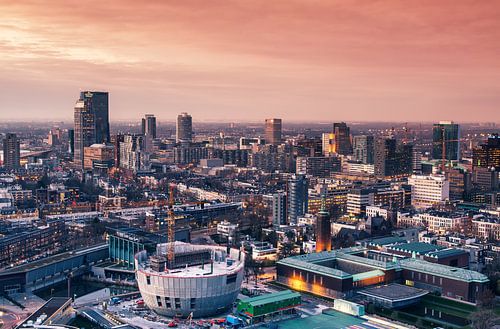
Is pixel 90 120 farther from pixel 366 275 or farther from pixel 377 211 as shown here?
pixel 366 275

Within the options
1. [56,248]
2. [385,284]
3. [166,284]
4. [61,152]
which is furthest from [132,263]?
[61,152]

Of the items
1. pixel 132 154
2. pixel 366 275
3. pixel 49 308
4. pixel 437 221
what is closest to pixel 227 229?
pixel 437 221

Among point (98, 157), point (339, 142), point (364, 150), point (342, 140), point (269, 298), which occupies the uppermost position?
point (342, 140)

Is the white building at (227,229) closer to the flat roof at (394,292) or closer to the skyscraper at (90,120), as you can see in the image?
the flat roof at (394,292)

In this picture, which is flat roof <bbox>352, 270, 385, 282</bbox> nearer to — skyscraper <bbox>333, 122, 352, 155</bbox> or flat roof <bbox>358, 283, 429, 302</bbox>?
flat roof <bbox>358, 283, 429, 302</bbox>

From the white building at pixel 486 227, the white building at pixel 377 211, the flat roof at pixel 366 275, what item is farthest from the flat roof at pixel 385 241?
the white building at pixel 377 211

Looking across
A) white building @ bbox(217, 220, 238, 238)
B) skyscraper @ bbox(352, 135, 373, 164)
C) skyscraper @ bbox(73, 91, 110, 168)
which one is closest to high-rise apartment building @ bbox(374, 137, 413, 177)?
skyscraper @ bbox(352, 135, 373, 164)
